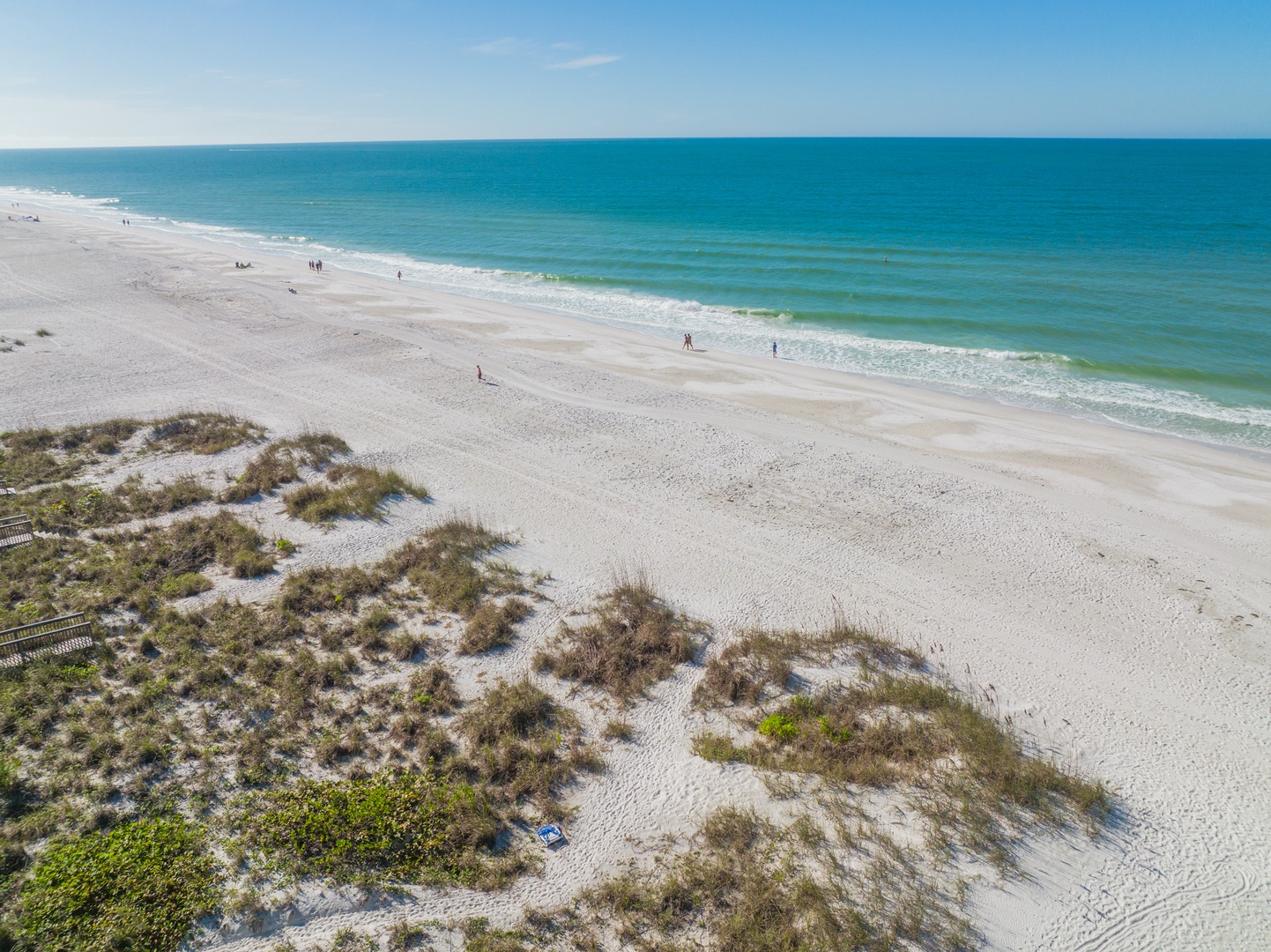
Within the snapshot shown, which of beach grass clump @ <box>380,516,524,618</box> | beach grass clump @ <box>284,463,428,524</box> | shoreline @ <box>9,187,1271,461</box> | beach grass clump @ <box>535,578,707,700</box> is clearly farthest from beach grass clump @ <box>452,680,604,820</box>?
shoreline @ <box>9,187,1271,461</box>

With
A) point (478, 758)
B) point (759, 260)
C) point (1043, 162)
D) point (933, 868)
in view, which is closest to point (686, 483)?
point (478, 758)

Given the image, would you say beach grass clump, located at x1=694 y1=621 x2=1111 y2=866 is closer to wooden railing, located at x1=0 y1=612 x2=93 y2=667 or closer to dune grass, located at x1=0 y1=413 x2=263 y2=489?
wooden railing, located at x1=0 y1=612 x2=93 y2=667

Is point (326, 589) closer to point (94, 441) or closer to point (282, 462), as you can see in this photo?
point (282, 462)

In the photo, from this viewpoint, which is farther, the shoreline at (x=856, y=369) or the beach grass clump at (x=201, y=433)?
the shoreline at (x=856, y=369)

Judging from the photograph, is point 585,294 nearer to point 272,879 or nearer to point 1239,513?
point 1239,513

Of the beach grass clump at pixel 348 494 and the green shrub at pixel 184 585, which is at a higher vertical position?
the beach grass clump at pixel 348 494

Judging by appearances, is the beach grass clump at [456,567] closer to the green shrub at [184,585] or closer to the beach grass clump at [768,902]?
the green shrub at [184,585]

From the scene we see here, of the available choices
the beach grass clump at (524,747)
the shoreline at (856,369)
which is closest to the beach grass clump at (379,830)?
the beach grass clump at (524,747)
